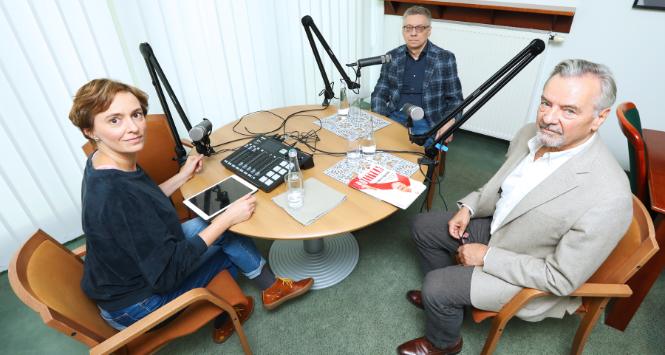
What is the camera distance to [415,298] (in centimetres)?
182

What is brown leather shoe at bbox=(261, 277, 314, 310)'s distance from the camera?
1706 millimetres

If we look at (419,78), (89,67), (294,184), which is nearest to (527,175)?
(294,184)

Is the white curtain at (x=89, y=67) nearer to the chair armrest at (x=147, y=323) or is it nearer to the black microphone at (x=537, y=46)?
the chair armrest at (x=147, y=323)

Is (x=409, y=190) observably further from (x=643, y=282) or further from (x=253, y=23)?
(x=253, y=23)

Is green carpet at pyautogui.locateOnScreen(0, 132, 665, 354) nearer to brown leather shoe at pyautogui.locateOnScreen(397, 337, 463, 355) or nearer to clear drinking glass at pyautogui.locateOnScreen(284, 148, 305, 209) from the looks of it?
brown leather shoe at pyautogui.locateOnScreen(397, 337, 463, 355)

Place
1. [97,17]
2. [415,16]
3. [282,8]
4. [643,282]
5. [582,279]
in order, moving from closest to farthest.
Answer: [582,279]
[643,282]
[97,17]
[415,16]
[282,8]

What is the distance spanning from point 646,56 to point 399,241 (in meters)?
2.17

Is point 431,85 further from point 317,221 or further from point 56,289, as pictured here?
point 56,289

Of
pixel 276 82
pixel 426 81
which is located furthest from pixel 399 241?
pixel 276 82

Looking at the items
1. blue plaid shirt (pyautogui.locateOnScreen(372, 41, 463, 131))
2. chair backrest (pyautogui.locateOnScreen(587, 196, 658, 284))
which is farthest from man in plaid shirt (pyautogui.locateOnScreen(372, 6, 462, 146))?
chair backrest (pyautogui.locateOnScreen(587, 196, 658, 284))

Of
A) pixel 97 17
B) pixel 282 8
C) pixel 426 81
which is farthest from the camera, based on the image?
pixel 282 8

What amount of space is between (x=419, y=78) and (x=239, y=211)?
1.71 meters

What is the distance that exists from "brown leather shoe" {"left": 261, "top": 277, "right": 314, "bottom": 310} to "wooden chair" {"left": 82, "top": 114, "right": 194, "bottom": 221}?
629 mm

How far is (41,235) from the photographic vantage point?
1.16 m
